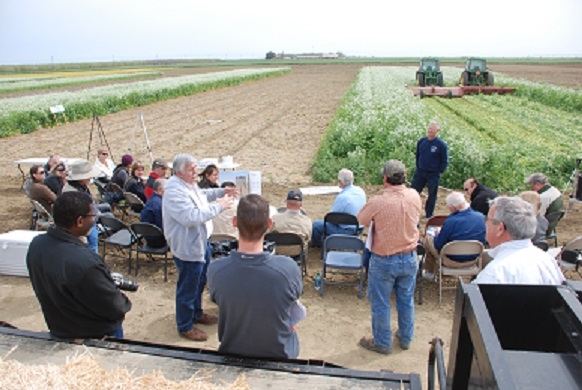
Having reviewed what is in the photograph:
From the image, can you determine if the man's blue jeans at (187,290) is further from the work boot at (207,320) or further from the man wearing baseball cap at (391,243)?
the man wearing baseball cap at (391,243)

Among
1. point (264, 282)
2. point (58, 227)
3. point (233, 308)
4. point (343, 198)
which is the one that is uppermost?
point (58, 227)

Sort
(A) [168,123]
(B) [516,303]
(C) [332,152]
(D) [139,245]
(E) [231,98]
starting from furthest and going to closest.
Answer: (E) [231,98] < (A) [168,123] < (C) [332,152] < (D) [139,245] < (B) [516,303]

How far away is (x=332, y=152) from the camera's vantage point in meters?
14.1

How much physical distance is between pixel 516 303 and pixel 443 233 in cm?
362

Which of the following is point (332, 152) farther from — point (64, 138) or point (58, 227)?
point (64, 138)

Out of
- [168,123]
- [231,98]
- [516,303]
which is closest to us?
[516,303]

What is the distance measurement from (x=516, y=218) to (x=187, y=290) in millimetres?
3384

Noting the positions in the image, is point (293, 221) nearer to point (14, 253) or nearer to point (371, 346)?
point (371, 346)

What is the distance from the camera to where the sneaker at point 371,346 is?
5082 millimetres

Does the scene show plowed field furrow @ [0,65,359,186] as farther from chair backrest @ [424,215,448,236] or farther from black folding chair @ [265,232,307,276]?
black folding chair @ [265,232,307,276]

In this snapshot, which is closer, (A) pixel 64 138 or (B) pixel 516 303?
(B) pixel 516 303

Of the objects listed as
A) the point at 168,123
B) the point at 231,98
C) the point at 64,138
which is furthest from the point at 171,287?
the point at 231,98

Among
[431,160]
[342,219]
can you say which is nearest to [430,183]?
[431,160]

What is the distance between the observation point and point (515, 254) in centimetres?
314
